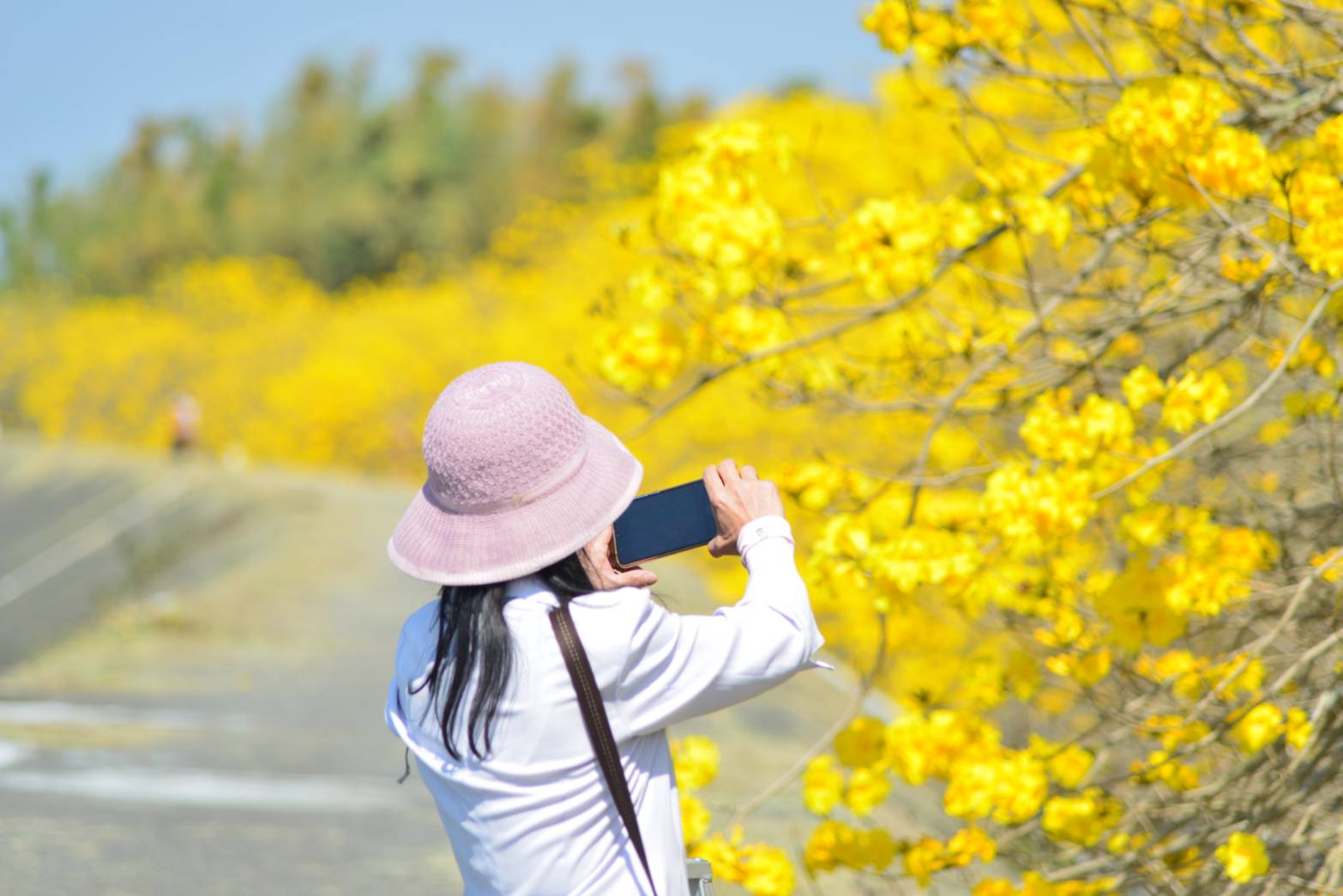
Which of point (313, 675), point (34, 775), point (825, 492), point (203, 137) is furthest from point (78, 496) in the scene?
point (203, 137)

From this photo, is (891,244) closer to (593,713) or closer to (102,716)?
(593,713)

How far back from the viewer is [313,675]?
263 inches

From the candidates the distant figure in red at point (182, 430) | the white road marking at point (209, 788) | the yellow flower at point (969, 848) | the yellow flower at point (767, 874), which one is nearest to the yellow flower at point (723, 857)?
the yellow flower at point (767, 874)

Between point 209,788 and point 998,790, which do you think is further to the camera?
point 209,788

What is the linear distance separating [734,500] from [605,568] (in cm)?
15

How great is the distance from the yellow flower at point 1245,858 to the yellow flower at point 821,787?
630 millimetres

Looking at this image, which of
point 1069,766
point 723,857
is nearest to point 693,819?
point 723,857

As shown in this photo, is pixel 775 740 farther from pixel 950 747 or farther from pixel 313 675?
pixel 950 747

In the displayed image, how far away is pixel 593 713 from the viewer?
4.37 feet

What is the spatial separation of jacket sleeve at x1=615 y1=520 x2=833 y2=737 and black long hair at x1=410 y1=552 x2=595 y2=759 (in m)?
0.10

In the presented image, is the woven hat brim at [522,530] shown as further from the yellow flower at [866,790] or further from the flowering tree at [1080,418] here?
the yellow flower at [866,790]

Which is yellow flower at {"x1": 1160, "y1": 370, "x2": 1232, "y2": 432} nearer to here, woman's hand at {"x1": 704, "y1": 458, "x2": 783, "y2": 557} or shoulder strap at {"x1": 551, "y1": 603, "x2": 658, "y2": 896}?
woman's hand at {"x1": 704, "y1": 458, "x2": 783, "y2": 557}

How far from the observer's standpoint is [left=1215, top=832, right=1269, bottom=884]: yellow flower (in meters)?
1.97

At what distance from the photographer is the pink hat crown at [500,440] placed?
1388 millimetres
